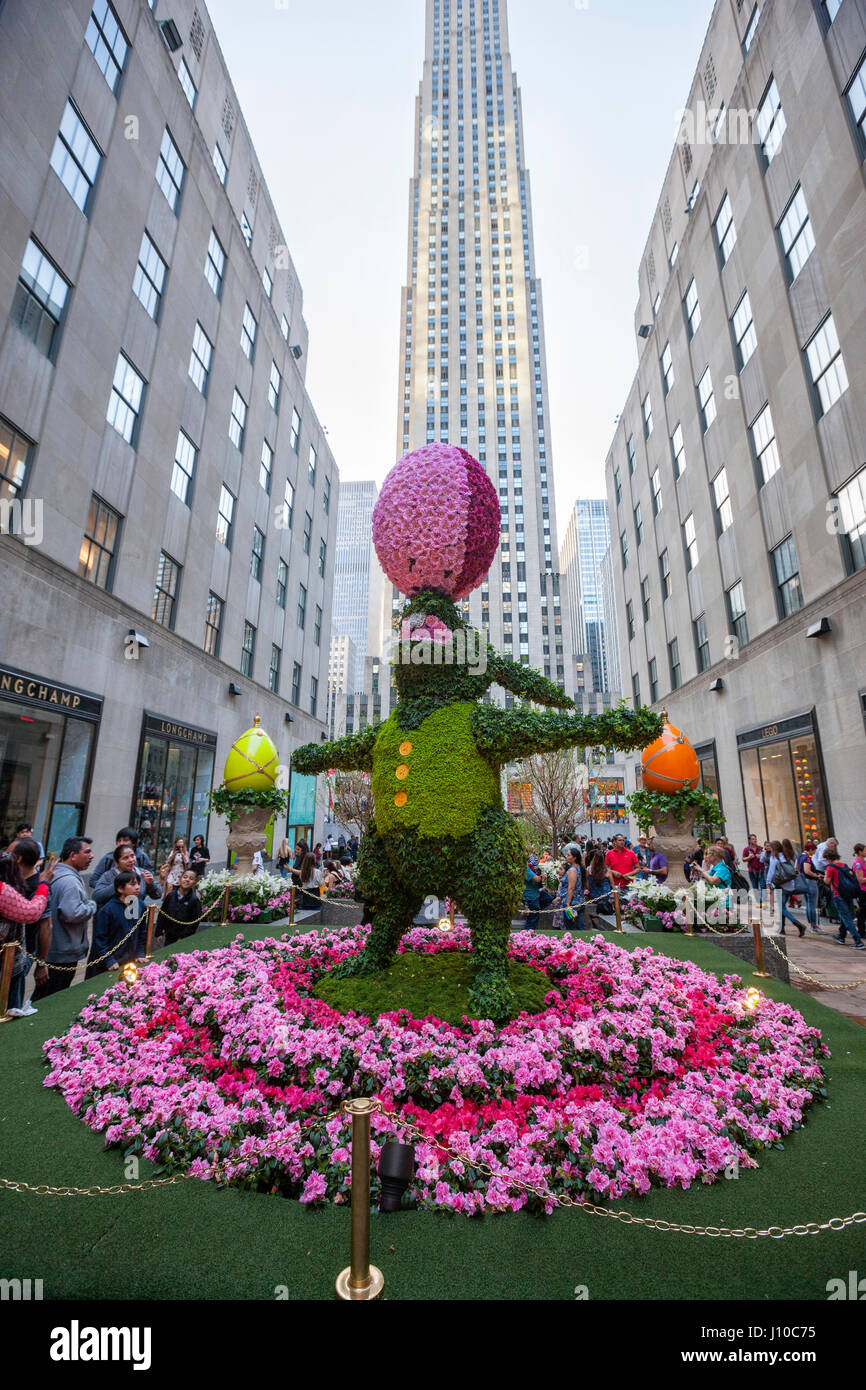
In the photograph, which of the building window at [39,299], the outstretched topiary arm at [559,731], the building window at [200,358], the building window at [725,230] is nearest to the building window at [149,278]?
the building window at [200,358]

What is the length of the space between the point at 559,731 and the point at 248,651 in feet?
62.8

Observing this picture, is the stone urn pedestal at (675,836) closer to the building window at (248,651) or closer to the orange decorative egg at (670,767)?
the orange decorative egg at (670,767)

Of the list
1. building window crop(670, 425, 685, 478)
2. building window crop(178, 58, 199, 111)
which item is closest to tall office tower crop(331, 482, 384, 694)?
building window crop(670, 425, 685, 478)

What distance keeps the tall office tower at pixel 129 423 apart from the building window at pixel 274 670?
62 centimetres

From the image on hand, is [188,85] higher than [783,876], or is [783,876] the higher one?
[188,85]

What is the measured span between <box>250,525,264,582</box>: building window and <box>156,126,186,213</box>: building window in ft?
31.9

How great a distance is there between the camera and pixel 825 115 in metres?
13.6

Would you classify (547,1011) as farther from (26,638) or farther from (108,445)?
(108,445)

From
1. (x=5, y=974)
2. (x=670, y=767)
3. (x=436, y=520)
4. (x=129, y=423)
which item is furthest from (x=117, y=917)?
(x=129, y=423)

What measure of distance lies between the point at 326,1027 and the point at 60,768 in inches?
384

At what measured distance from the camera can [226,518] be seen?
20.3 meters

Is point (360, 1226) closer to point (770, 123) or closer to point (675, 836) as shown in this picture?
→ point (675, 836)
